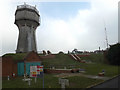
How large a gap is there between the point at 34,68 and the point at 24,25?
116 ft

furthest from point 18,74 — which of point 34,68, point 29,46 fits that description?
point 29,46

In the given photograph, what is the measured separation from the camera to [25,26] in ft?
137

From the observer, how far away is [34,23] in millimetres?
43656

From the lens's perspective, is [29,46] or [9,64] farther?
[29,46]

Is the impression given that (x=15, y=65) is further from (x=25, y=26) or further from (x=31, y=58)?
(x=25, y=26)

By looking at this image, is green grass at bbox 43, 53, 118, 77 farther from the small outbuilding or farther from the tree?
the small outbuilding

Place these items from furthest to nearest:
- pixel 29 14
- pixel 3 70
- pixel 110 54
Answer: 1. pixel 29 14
2. pixel 110 54
3. pixel 3 70

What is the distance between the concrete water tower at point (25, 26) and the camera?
41.2 metres

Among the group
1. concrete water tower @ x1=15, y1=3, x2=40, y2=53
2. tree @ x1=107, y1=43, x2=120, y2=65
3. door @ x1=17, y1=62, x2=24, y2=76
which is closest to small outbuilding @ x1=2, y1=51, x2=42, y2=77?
door @ x1=17, y1=62, x2=24, y2=76

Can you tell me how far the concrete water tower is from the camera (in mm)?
41188

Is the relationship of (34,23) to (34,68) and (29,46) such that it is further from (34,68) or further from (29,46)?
(34,68)

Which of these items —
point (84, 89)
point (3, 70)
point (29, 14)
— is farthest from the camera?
point (29, 14)

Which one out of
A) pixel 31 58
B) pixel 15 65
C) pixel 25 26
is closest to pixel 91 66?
pixel 31 58

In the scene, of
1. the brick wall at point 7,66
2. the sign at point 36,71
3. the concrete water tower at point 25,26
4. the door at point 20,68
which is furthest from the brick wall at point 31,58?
the concrete water tower at point 25,26
